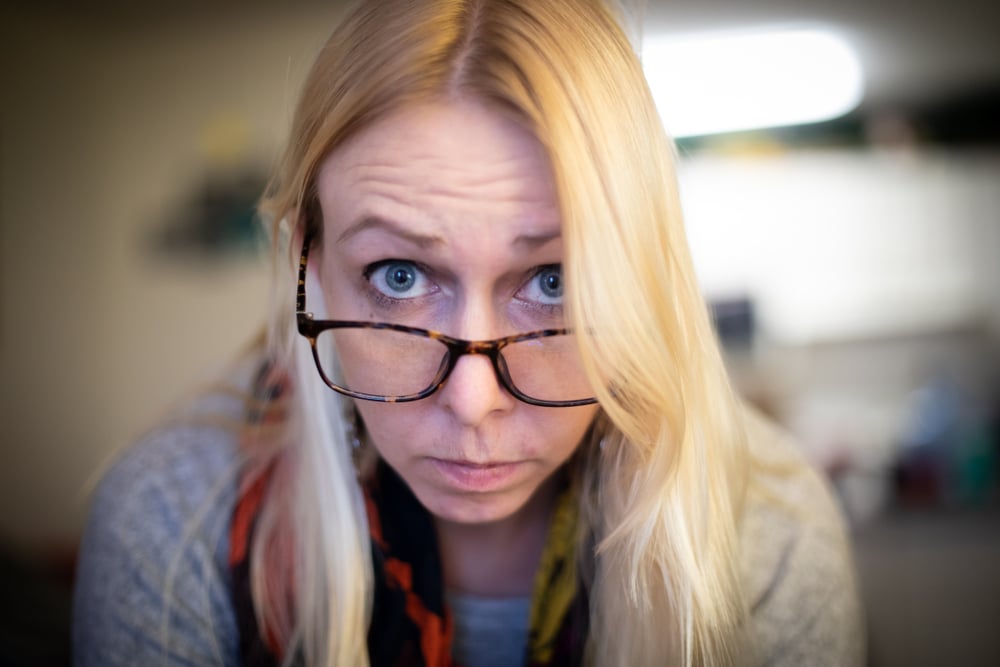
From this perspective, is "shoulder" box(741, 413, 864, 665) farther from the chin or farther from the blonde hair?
the chin

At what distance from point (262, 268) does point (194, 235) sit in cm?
39

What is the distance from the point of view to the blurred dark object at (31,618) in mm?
1339

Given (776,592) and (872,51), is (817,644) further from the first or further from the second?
(872,51)

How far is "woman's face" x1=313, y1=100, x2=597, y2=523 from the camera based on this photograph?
2.07ft

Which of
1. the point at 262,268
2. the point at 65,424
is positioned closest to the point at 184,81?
the point at 262,268

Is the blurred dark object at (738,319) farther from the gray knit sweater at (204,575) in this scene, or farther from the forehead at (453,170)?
the forehead at (453,170)

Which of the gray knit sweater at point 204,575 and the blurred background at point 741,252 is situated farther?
the blurred background at point 741,252

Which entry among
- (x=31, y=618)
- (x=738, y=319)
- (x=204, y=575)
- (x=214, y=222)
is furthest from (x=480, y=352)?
(x=214, y=222)

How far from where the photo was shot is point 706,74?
2.98m

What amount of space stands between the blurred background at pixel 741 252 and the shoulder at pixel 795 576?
2.09 metres

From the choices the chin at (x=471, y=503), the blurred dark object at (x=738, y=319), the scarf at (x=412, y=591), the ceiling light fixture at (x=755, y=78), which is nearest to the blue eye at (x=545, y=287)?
the chin at (x=471, y=503)

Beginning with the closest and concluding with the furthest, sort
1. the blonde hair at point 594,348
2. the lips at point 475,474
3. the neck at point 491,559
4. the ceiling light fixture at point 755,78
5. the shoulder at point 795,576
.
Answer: the blonde hair at point 594,348 → the lips at point 475,474 → the shoulder at point 795,576 → the neck at point 491,559 → the ceiling light fixture at point 755,78

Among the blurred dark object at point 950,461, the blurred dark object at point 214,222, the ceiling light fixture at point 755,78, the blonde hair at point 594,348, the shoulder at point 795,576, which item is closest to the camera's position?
the blonde hair at point 594,348

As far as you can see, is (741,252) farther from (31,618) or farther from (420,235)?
(31,618)
